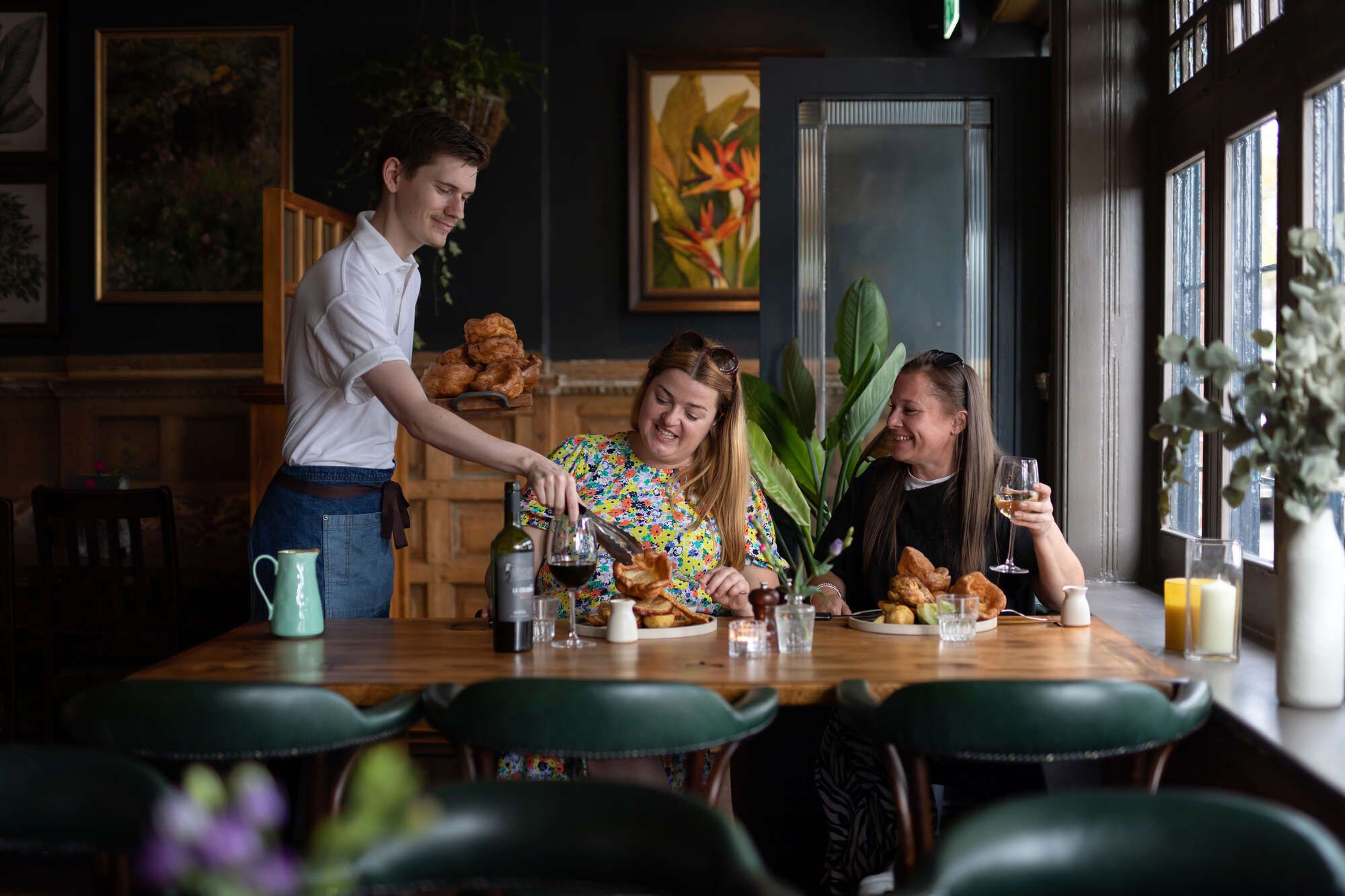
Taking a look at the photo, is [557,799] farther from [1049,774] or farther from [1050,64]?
[1050,64]

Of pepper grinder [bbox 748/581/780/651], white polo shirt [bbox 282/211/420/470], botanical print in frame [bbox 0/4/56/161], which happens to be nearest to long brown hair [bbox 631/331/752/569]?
pepper grinder [bbox 748/581/780/651]

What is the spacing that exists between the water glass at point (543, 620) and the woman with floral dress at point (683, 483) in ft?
1.12

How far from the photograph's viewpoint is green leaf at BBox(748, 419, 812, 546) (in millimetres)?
3508

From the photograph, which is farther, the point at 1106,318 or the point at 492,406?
the point at 1106,318

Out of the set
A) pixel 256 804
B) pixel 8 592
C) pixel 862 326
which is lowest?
pixel 8 592

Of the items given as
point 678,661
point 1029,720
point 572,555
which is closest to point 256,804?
point 1029,720

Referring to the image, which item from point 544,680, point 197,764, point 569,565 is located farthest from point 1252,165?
point 197,764

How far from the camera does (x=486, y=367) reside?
125 inches

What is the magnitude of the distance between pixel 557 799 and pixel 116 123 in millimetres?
4472

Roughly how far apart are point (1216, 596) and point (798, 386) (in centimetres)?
157

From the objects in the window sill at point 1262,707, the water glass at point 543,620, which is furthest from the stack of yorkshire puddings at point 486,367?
the window sill at point 1262,707

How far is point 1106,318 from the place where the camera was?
3.30 meters

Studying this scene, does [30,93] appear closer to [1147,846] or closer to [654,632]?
[654,632]

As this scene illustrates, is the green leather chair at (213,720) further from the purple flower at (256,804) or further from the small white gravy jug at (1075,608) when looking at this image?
the small white gravy jug at (1075,608)
